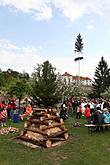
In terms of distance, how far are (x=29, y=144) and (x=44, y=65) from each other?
452cm

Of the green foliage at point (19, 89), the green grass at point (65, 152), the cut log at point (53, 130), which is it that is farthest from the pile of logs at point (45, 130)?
the green foliage at point (19, 89)

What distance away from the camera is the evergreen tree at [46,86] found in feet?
56.2

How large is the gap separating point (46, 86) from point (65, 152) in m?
4.46

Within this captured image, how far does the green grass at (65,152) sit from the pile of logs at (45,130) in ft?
1.71

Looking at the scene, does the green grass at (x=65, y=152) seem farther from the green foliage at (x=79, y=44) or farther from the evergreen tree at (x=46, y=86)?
the green foliage at (x=79, y=44)

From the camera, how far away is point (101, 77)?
261 feet

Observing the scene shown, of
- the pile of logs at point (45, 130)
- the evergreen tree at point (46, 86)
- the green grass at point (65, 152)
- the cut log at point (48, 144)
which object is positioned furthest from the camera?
the evergreen tree at point (46, 86)

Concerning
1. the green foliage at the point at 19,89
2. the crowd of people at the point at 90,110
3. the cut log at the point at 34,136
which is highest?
the green foliage at the point at 19,89

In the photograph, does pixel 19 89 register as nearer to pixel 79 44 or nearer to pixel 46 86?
pixel 46 86

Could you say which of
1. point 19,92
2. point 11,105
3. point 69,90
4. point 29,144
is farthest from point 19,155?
point 69,90

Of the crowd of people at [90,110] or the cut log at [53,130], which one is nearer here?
the cut log at [53,130]

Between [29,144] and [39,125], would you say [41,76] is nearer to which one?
Answer: [39,125]

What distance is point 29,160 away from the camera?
1262cm

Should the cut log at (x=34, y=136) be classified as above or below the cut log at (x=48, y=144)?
above
